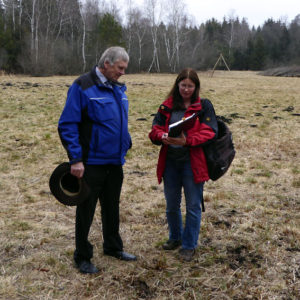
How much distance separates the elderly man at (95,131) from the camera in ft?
9.07

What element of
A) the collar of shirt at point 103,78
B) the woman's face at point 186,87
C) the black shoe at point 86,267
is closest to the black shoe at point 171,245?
the black shoe at point 86,267

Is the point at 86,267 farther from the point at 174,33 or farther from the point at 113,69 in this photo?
the point at 174,33

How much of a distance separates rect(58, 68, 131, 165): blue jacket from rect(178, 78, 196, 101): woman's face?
54cm

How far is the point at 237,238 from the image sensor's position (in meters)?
3.74

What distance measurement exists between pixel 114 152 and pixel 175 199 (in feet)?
2.62

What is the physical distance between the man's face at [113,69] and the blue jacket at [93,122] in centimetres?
8

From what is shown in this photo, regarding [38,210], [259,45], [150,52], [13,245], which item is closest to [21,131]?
[38,210]

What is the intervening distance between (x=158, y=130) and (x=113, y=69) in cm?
71

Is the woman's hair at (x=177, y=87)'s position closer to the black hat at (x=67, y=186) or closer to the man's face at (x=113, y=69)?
the man's face at (x=113, y=69)

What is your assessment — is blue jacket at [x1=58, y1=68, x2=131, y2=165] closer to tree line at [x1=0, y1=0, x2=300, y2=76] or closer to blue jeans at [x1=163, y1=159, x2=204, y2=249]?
blue jeans at [x1=163, y1=159, x2=204, y2=249]

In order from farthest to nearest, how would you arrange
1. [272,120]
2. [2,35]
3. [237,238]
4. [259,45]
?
[259,45], [2,35], [272,120], [237,238]

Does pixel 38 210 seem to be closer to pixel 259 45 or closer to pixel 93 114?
pixel 93 114

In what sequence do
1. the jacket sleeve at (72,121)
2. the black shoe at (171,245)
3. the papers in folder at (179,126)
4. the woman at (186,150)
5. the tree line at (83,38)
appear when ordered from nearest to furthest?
the jacket sleeve at (72,121)
the papers in folder at (179,126)
the woman at (186,150)
the black shoe at (171,245)
the tree line at (83,38)

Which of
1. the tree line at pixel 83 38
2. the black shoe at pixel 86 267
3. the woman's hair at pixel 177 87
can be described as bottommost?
the black shoe at pixel 86 267
